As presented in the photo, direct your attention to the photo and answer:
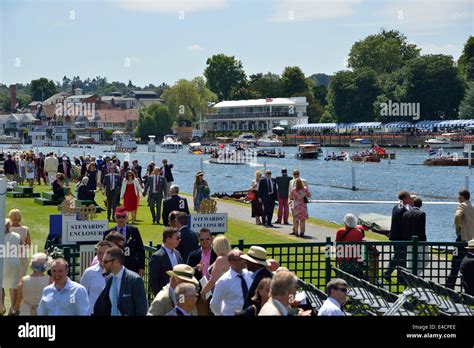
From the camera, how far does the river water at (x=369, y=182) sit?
39225 mm

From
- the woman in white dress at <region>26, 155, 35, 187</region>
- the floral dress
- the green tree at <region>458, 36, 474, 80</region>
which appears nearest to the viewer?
the floral dress

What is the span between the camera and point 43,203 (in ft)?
102

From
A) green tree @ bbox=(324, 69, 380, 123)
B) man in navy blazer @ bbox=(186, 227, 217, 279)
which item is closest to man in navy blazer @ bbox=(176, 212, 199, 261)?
man in navy blazer @ bbox=(186, 227, 217, 279)

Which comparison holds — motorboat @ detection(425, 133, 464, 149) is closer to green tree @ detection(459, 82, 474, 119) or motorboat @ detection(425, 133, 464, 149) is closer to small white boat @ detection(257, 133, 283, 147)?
green tree @ detection(459, 82, 474, 119)

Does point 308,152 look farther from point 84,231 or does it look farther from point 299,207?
point 84,231

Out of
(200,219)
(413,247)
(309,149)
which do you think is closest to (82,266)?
(200,219)

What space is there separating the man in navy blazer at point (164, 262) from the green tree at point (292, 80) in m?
131

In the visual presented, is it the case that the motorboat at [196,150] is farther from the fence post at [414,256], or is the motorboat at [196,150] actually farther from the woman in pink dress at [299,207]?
the fence post at [414,256]

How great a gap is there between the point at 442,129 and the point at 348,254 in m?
119

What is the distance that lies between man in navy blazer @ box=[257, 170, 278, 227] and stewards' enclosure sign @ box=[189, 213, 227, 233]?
9101mm

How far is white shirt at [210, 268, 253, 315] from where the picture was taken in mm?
10070

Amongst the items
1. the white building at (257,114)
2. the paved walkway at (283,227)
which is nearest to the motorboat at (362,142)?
the white building at (257,114)

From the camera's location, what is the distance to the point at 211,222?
1695cm
